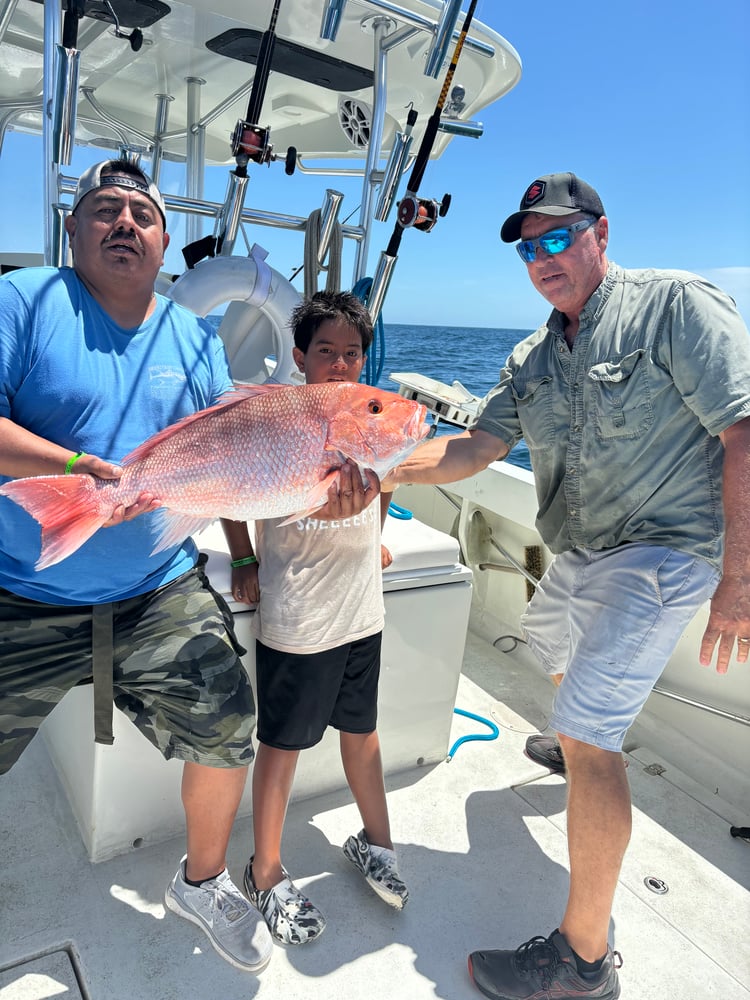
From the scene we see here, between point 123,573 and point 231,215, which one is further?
point 231,215

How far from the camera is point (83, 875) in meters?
2.16

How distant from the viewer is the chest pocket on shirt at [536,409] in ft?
7.39

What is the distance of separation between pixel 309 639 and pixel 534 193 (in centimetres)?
154

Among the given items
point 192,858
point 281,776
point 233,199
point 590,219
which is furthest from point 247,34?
point 192,858

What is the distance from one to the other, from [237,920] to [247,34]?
3770mm

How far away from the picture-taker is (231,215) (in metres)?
3.16

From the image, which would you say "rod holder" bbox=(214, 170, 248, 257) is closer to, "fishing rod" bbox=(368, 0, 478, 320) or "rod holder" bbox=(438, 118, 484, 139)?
"fishing rod" bbox=(368, 0, 478, 320)

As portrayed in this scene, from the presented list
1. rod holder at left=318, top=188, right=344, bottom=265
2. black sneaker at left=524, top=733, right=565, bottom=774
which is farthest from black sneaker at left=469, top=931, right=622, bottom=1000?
rod holder at left=318, top=188, right=344, bottom=265

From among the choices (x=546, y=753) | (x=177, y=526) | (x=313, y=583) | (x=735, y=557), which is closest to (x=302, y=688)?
(x=313, y=583)

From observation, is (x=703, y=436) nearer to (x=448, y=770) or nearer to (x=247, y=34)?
(x=448, y=770)

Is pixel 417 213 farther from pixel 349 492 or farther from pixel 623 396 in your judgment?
pixel 349 492

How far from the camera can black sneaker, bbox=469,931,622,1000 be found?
1.83 metres

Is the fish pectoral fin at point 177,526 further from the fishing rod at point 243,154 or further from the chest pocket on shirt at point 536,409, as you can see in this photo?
the fishing rod at point 243,154

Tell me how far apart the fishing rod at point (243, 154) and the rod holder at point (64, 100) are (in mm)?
624
